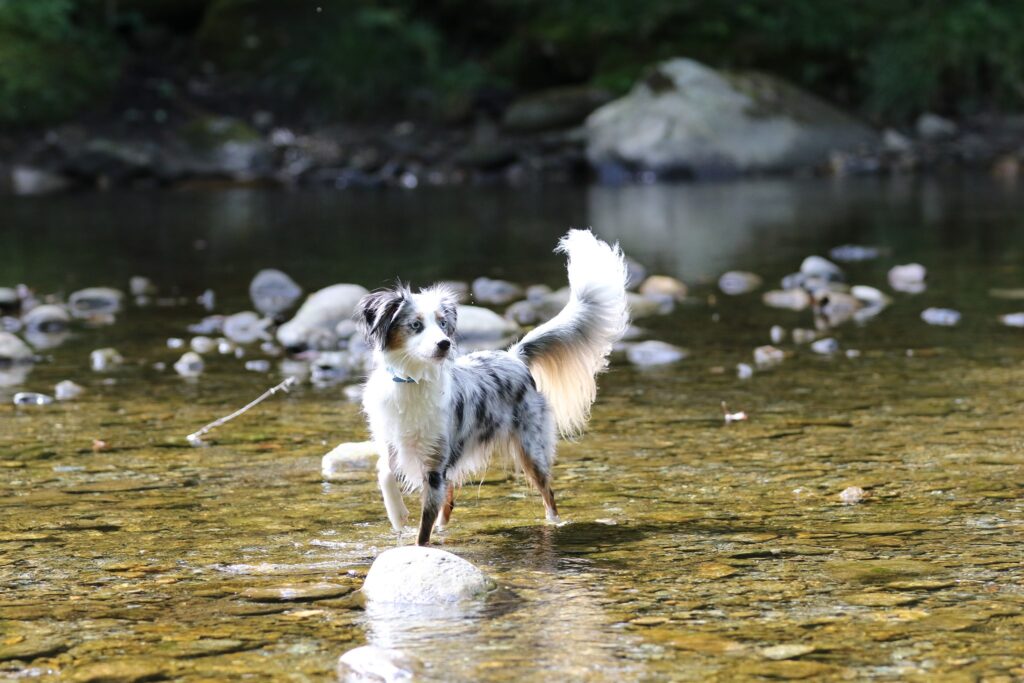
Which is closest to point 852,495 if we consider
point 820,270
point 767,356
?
point 767,356

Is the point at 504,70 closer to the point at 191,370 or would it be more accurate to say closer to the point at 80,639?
the point at 191,370

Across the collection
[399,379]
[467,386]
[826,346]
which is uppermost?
[399,379]

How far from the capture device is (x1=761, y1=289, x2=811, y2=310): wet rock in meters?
12.4

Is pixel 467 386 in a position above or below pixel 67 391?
above

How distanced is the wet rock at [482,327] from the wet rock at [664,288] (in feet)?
7.88

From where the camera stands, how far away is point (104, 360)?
33.5 feet

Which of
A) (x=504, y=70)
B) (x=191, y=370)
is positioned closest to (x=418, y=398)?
(x=191, y=370)

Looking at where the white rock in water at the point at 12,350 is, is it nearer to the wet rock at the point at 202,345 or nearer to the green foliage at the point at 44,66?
the wet rock at the point at 202,345

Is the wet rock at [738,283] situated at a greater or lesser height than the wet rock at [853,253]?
greater

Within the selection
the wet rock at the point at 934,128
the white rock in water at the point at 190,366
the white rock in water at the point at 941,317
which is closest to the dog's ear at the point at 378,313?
the white rock in water at the point at 190,366

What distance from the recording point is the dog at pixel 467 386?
534cm

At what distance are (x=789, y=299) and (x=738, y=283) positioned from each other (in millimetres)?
1142

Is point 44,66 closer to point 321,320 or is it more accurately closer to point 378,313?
point 321,320

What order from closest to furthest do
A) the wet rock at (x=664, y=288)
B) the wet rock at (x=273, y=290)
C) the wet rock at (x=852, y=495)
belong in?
the wet rock at (x=852, y=495)
the wet rock at (x=664, y=288)
the wet rock at (x=273, y=290)
